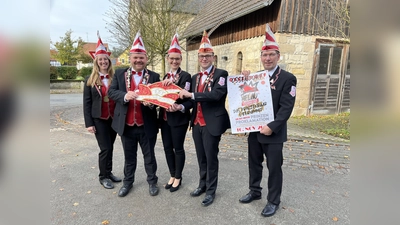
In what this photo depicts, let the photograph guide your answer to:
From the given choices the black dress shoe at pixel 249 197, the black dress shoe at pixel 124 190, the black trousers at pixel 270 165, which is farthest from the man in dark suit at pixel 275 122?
the black dress shoe at pixel 124 190

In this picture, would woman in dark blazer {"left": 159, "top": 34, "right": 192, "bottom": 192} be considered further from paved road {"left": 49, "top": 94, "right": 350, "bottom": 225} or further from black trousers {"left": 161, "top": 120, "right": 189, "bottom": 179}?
paved road {"left": 49, "top": 94, "right": 350, "bottom": 225}

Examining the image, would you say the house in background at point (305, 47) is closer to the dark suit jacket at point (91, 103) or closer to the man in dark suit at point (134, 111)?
the man in dark suit at point (134, 111)

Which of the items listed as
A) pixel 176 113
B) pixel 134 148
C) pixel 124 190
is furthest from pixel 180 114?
pixel 124 190

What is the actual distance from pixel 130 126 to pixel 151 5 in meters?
10.1

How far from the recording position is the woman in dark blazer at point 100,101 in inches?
143

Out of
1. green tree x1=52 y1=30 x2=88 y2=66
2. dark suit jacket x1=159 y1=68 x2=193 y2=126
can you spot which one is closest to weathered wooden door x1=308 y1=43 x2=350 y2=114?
dark suit jacket x1=159 y1=68 x2=193 y2=126

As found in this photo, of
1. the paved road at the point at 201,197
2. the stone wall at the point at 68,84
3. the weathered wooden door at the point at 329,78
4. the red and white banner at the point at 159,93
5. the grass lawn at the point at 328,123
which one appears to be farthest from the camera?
the stone wall at the point at 68,84

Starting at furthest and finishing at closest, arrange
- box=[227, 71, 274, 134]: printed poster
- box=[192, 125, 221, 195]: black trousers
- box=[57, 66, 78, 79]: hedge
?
1. box=[57, 66, 78, 79]: hedge
2. box=[192, 125, 221, 195]: black trousers
3. box=[227, 71, 274, 134]: printed poster

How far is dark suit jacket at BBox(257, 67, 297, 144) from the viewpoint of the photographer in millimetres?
2850

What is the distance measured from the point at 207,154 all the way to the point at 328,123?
7303mm

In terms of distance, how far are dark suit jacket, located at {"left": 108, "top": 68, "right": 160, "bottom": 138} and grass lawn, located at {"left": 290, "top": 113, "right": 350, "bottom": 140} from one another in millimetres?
6109

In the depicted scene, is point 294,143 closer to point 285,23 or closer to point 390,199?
point 285,23

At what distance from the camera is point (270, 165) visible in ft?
9.96

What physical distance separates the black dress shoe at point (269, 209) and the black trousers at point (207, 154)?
75 centimetres
